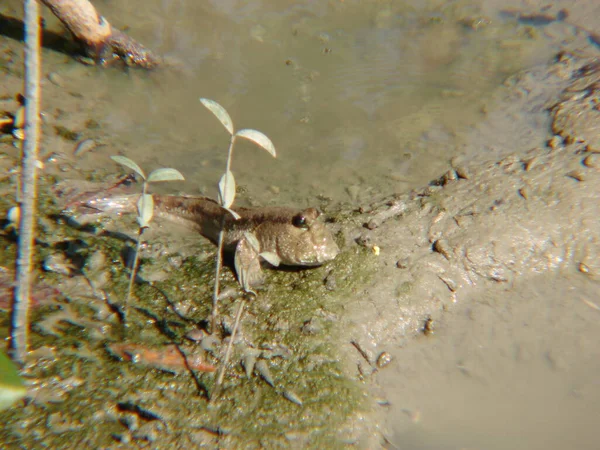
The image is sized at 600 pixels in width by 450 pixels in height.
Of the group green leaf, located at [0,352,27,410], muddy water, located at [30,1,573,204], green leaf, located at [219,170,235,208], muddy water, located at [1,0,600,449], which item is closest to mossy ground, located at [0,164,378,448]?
muddy water, located at [1,0,600,449]

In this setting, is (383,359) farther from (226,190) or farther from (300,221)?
(226,190)

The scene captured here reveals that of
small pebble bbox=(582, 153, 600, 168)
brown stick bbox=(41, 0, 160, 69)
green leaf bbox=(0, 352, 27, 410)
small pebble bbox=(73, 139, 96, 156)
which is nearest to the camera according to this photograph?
green leaf bbox=(0, 352, 27, 410)

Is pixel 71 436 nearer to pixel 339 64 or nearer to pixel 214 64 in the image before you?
pixel 214 64

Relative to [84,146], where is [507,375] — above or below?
below

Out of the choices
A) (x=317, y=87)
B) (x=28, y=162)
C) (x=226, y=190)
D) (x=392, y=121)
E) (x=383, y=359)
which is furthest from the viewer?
(x=317, y=87)

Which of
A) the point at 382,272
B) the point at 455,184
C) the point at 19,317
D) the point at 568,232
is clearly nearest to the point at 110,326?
the point at 19,317

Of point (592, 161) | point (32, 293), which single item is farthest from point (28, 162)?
point (592, 161)

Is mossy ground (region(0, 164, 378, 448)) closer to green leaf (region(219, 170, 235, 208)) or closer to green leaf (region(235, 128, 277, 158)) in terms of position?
green leaf (region(219, 170, 235, 208))
